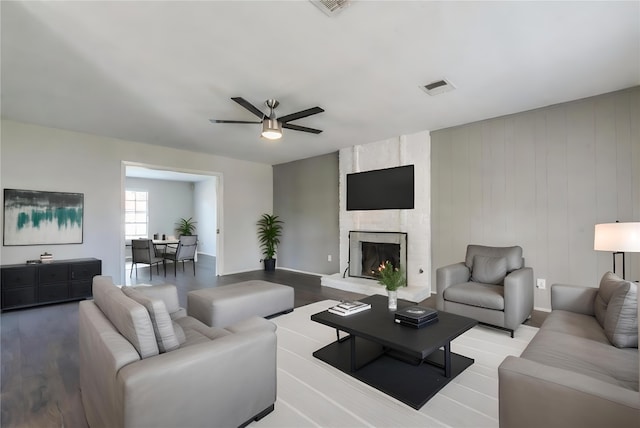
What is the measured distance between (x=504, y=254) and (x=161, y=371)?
3665 mm

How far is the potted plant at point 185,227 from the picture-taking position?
993 cm

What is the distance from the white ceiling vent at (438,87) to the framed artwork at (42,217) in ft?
17.5

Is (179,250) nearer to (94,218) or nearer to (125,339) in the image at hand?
(94,218)

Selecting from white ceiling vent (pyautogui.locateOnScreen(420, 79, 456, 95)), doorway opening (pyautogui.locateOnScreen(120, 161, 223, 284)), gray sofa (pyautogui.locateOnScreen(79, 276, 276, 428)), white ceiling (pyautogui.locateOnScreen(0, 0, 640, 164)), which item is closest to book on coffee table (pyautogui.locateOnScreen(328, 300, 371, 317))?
gray sofa (pyautogui.locateOnScreen(79, 276, 276, 428))

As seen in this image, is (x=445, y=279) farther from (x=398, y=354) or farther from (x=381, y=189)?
(x=381, y=189)

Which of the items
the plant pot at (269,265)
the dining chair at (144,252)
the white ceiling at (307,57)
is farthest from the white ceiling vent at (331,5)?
the dining chair at (144,252)

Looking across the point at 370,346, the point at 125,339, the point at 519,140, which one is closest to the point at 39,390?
the point at 125,339

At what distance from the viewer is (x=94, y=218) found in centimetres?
493

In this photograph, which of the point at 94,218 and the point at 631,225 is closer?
the point at 631,225

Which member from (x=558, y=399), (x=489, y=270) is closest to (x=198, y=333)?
(x=558, y=399)

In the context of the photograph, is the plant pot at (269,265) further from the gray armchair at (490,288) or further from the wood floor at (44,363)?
the gray armchair at (490,288)

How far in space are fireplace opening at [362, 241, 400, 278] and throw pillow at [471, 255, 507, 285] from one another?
1553 millimetres

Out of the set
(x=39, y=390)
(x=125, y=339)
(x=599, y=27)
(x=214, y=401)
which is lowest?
(x=39, y=390)

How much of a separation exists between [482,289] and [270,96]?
10.3 ft
